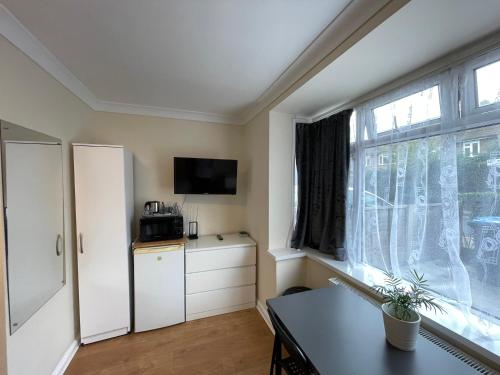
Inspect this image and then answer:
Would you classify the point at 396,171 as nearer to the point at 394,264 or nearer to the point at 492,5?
the point at 394,264

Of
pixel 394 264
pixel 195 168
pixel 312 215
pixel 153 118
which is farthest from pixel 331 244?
pixel 153 118

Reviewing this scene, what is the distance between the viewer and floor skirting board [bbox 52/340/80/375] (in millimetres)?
1626

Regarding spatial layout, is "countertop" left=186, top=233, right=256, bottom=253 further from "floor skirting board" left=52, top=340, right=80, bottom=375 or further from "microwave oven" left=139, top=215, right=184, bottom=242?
"floor skirting board" left=52, top=340, right=80, bottom=375

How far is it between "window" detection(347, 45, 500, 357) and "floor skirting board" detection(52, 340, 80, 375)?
2.69 m

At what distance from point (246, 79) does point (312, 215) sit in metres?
1.63

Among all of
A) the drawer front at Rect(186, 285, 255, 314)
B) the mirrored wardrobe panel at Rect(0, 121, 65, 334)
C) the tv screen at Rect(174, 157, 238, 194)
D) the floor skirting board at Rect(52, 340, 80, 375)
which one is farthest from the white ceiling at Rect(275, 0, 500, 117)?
the floor skirting board at Rect(52, 340, 80, 375)

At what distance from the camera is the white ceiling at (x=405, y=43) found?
938 mm

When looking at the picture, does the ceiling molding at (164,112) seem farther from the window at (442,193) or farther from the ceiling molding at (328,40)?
the window at (442,193)

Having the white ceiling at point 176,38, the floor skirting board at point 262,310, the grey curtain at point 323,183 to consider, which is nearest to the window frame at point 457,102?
the grey curtain at point 323,183

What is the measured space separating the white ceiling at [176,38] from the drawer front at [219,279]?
2082 mm

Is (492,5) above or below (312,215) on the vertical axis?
above

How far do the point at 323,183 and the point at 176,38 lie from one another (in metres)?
1.84

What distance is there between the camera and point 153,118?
104 inches

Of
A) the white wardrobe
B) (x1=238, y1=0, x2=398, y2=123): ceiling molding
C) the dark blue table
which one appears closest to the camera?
the dark blue table
